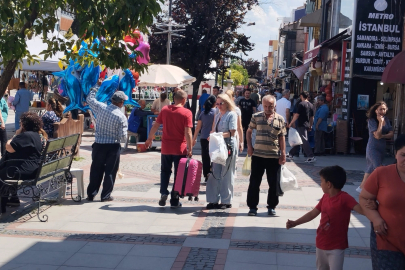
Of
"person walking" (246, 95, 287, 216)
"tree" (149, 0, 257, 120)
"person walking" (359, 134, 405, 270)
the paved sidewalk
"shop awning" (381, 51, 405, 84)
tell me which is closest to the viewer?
"person walking" (359, 134, 405, 270)

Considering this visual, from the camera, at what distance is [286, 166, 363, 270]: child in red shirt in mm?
4500

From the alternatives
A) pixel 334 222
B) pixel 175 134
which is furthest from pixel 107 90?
pixel 334 222

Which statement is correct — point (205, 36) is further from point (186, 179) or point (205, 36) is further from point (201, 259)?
point (201, 259)

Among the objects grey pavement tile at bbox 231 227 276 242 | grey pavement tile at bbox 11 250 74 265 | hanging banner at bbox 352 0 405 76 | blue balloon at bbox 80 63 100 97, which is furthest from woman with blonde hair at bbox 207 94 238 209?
hanging banner at bbox 352 0 405 76

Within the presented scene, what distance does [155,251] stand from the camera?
6191mm

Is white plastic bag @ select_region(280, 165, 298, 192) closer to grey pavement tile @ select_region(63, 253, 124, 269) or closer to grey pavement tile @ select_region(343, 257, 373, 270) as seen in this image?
grey pavement tile @ select_region(343, 257, 373, 270)

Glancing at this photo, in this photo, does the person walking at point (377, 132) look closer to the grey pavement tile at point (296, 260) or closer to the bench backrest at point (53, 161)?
the grey pavement tile at point (296, 260)

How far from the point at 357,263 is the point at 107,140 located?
4228 millimetres

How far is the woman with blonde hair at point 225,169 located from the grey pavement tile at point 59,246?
250 centimetres

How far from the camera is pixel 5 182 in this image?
7227 mm

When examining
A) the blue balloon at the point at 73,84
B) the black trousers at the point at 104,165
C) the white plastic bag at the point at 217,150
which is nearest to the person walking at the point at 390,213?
the white plastic bag at the point at 217,150

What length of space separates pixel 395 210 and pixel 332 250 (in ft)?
2.42

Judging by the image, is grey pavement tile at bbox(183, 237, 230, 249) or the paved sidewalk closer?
the paved sidewalk

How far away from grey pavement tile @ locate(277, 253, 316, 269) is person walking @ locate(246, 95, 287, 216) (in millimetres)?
1896
